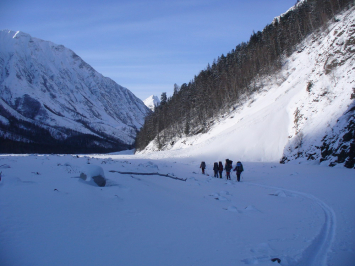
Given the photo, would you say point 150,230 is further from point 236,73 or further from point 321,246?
point 236,73

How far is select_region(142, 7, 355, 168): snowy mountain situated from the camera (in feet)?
60.2

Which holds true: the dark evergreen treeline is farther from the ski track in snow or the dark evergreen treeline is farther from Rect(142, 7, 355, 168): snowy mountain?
the ski track in snow

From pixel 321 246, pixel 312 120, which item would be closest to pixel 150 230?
pixel 321 246

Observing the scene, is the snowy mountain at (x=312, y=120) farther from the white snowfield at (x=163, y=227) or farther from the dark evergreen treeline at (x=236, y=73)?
the dark evergreen treeline at (x=236, y=73)

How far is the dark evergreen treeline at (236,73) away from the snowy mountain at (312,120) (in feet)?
35.0

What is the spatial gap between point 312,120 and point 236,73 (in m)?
42.9

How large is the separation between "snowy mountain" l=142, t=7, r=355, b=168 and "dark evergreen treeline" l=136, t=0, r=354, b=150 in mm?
10661

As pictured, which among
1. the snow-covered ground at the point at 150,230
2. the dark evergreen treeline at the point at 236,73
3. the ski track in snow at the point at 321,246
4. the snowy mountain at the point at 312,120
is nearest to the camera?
the snow-covered ground at the point at 150,230

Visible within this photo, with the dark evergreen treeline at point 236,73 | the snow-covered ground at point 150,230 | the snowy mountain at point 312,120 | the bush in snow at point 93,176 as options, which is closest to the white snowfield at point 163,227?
the snow-covered ground at point 150,230

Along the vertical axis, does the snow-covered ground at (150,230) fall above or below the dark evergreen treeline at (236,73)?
below

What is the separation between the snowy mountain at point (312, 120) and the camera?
60.2 feet

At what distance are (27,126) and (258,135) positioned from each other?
192 metres

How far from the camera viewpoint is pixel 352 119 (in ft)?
56.2

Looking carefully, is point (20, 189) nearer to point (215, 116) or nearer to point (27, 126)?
point (215, 116)
